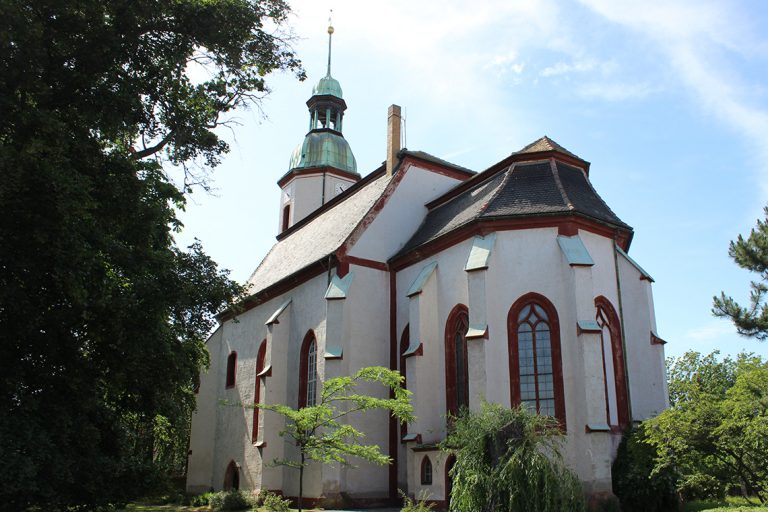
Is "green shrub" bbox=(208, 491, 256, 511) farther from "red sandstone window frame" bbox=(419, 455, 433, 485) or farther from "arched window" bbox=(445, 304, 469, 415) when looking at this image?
"arched window" bbox=(445, 304, 469, 415)

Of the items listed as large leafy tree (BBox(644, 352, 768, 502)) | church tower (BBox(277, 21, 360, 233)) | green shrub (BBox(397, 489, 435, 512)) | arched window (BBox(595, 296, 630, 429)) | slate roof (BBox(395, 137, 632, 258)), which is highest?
church tower (BBox(277, 21, 360, 233))

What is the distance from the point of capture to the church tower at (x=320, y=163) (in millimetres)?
35719

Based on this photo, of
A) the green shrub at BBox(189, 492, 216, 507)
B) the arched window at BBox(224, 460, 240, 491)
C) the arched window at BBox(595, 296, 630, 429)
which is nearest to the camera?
the arched window at BBox(595, 296, 630, 429)

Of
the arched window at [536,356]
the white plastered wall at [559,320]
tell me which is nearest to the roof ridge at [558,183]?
the white plastered wall at [559,320]

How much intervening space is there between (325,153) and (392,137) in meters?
10.5

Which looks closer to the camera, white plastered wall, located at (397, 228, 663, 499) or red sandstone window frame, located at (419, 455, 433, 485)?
white plastered wall, located at (397, 228, 663, 499)

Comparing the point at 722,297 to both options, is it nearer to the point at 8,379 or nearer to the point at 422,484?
A: the point at 422,484

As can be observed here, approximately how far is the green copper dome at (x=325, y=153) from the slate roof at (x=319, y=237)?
4849 millimetres

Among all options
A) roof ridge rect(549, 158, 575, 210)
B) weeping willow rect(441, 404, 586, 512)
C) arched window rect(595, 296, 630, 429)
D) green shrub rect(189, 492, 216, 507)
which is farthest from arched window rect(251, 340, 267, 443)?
weeping willow rect(441, 404, 586, 512)

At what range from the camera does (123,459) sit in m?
13.4

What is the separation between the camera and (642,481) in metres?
15.8

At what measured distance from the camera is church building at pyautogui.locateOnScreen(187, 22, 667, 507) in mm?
17672

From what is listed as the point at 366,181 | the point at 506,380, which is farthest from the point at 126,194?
the point at 366,181

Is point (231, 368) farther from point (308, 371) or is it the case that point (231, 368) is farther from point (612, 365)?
point (612, 365)
